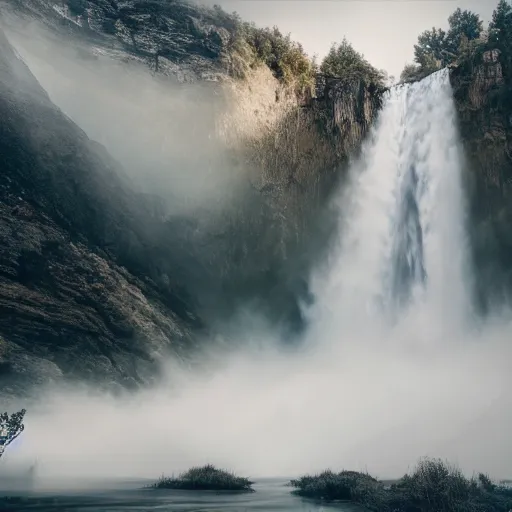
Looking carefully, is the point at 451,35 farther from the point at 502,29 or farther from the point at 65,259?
the point at 65,259

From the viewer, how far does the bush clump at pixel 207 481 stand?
2708 centimetres

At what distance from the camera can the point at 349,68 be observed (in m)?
43.9

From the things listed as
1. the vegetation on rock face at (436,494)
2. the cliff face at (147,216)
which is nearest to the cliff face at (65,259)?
the cliff face at (147,216)

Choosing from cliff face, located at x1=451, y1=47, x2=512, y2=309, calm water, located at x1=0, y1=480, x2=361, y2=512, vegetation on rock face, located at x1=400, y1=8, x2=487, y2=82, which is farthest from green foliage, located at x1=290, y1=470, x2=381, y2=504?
vegetation on rock face, located at x1=400, y1=8, x2=487, y2=82

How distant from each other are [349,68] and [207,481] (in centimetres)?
3211

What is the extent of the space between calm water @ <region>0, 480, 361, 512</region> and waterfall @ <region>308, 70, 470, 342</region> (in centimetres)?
1929

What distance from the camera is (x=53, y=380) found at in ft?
96.9

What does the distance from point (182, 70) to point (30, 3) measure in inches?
414

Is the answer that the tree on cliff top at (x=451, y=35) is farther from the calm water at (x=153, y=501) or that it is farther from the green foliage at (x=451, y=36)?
the calm water at (x=153, y=501)

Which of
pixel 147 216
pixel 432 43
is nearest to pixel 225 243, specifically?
pixel 147 216

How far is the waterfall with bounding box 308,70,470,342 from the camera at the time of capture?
40969mm

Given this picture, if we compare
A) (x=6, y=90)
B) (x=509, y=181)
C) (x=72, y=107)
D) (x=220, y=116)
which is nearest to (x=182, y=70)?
(x=220, y=116)

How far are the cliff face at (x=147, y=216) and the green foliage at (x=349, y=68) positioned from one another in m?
1.19

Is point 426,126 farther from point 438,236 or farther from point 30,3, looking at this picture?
point 30,3
